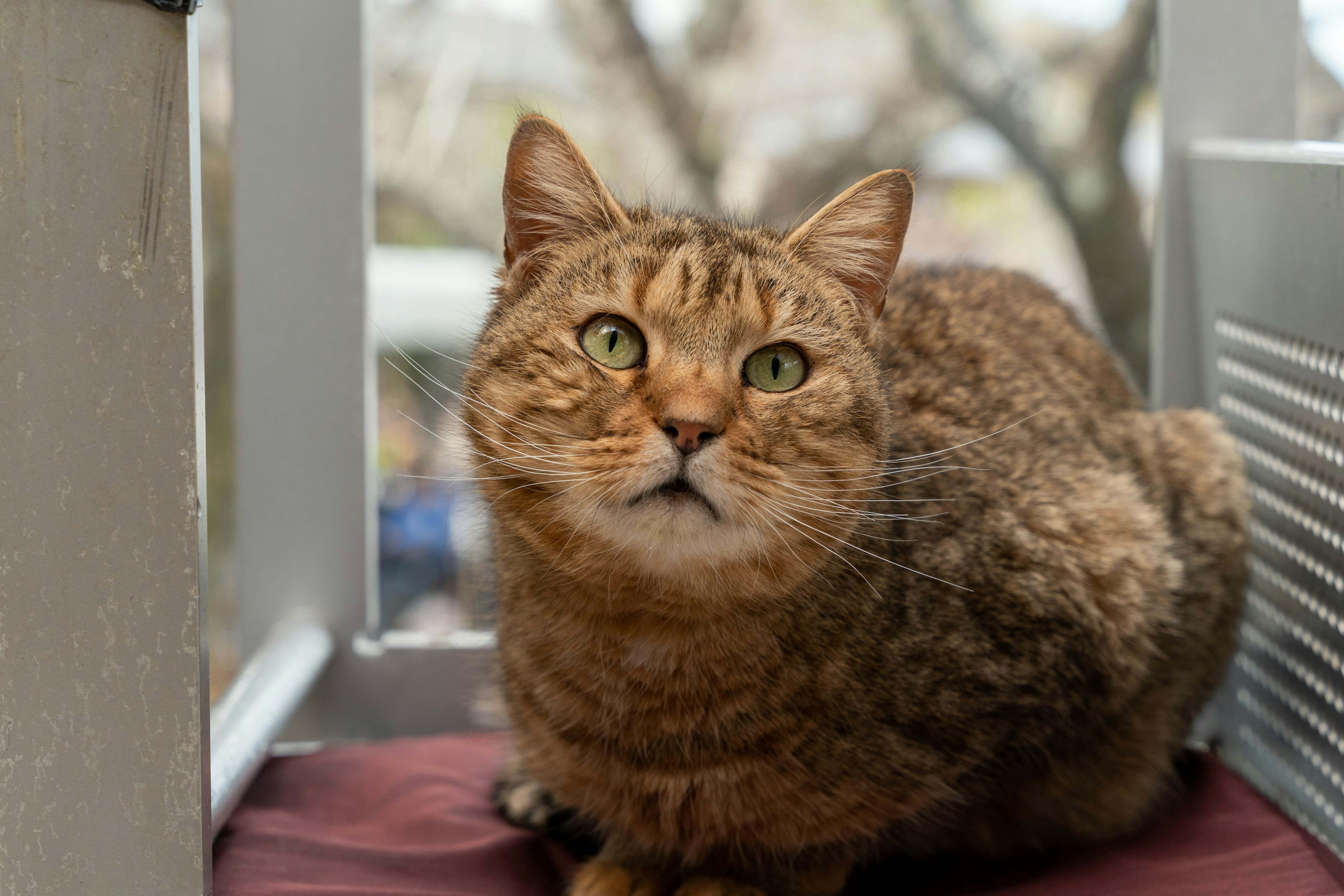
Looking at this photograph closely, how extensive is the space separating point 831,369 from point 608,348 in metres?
0.24

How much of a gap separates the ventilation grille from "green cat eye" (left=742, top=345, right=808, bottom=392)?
0.67 metres

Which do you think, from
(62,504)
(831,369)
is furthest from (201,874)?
(831,369)

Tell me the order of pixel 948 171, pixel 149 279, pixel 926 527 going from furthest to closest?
pixel 948 171, pixel 926 527, pixel 149 279

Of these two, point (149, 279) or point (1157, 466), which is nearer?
point (149, 279)

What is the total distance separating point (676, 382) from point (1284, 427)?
915mm

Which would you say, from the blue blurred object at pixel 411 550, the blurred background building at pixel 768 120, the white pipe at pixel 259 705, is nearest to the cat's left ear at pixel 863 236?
the white pipe at pixel 259 705

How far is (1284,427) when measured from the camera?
59.9 inches

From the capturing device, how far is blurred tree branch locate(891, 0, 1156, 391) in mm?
2914

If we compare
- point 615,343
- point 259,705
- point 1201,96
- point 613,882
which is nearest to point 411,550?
point 259,705

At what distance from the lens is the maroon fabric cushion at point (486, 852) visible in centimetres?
129

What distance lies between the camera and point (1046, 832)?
4.74ft

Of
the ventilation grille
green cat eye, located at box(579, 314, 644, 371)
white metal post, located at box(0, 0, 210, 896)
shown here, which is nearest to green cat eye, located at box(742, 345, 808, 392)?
green cat eye, located at box(579, 314, 644, 371)

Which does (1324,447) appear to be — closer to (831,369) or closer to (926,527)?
(926,527)

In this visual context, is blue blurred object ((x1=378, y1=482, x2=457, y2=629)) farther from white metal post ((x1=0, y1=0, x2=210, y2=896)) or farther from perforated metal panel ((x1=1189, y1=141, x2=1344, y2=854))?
white metal post ((x1=0, y1=0, x2=210, y2=896))
